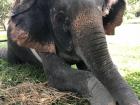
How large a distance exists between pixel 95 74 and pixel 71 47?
1.56ft

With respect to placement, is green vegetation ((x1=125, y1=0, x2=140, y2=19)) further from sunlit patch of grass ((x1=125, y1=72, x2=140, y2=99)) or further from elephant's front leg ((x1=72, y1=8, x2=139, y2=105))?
elephant's front leg ((x1=72, y1=8, x2=139, y2=105))

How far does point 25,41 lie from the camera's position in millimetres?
3760

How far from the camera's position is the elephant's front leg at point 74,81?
328 centimetres

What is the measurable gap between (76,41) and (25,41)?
58 cm

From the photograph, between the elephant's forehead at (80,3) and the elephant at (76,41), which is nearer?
the elephant at (76,41)

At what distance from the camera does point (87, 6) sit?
10.7 feet

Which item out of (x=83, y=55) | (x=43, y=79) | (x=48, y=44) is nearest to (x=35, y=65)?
(x=43, y=79)

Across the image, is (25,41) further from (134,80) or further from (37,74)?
(134,80)

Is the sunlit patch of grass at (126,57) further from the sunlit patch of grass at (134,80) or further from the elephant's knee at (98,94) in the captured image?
the elephant's knee at (98,94)

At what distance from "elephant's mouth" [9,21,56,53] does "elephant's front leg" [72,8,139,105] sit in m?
0.56

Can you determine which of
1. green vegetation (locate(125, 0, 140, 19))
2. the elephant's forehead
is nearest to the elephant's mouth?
the elephant's forehead

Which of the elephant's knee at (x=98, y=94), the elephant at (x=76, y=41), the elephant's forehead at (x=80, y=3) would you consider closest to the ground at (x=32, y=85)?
the elephant at (x=76, y=41)

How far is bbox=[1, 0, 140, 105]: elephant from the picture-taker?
3.16 metres

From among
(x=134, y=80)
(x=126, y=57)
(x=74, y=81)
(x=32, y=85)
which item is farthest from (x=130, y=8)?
(x=74, y=81)
